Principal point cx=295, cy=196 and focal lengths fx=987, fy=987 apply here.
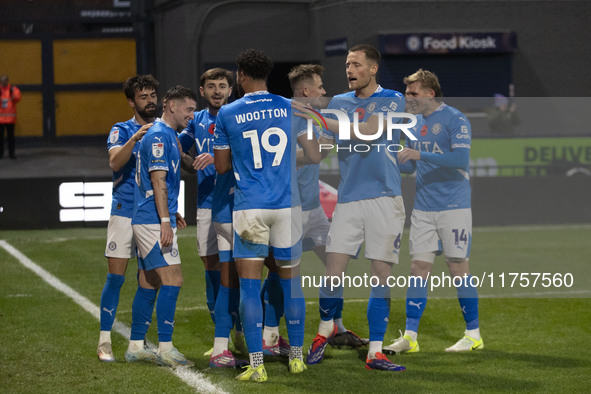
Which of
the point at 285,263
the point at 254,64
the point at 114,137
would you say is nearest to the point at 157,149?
the point at 114,137

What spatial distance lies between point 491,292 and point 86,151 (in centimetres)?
1445

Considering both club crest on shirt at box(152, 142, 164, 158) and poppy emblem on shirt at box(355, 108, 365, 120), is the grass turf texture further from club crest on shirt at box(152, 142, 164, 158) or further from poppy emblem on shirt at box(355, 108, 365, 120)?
club crest on shirt at box(152, 142, 164, 158)

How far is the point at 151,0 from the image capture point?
25.5 metres

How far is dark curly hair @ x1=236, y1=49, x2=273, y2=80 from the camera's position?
21.9 ft

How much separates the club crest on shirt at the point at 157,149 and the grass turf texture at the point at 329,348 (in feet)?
5.13

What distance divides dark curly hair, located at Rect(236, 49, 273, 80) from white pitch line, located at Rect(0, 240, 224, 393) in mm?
2124

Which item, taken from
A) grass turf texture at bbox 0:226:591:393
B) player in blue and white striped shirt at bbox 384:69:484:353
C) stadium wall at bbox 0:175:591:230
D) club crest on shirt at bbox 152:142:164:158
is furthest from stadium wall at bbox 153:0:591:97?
club crest on shirt at bbox 152:142:164:158

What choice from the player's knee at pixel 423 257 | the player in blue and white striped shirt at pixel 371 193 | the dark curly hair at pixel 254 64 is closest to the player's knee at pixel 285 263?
the player in blue and white striped shirt at pixel 371 193

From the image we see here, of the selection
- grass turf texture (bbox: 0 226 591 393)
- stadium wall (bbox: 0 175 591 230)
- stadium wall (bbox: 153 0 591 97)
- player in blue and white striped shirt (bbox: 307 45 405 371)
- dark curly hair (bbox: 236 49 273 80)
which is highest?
stadium wall (bbox: 153 0 591 97)

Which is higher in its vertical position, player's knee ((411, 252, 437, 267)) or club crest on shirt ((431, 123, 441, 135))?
club crest on shirt ((431, 123, 441, 135))

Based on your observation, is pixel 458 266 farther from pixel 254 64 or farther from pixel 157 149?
pixel 157 149

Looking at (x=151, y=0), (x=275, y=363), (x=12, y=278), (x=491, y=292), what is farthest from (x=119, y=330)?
(x=151, y=0)

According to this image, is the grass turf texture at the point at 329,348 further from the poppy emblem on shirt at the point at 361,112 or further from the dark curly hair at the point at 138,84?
the dark curly hair at the point at 138,84

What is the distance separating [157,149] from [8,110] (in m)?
15.2
